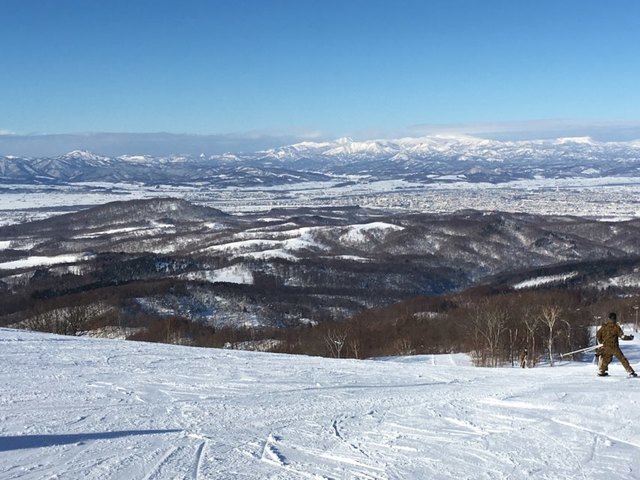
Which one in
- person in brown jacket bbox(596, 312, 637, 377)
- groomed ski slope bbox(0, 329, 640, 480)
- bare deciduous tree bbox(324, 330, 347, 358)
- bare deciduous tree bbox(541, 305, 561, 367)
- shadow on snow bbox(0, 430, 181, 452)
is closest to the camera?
groomed ski slope bbox(0, 329, 640, 480)

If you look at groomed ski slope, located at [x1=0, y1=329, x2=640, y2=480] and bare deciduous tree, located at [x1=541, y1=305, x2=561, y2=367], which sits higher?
groomed ski slope, located at [x1=0, y1=329, x2=640, y2=480]

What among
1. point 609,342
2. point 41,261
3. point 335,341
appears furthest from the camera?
point 41,261

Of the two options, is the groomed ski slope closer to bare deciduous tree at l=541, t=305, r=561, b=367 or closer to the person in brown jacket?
the person in brown jacket

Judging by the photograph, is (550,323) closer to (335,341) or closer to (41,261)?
(335,341)

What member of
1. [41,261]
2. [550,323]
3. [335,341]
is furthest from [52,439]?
[41,261]

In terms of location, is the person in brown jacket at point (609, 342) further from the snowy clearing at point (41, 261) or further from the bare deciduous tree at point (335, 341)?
the snowy clearing at point (41, 261)

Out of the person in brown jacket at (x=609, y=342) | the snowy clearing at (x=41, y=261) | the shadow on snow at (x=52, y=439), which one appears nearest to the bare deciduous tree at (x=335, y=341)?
the person in brown jacket at (x=609, y=342)

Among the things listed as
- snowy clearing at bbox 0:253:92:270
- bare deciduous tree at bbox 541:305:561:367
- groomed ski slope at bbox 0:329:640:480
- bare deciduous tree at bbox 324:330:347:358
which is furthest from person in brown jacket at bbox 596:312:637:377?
snowy clearing at bbox 0:253:92:270

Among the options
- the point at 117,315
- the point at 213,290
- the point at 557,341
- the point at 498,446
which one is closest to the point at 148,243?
the point at 213,290

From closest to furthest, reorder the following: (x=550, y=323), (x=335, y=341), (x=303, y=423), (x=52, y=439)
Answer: (x=52, y=439), (x=303, y=423), (x=550, y=323), (x=335, y=341)
